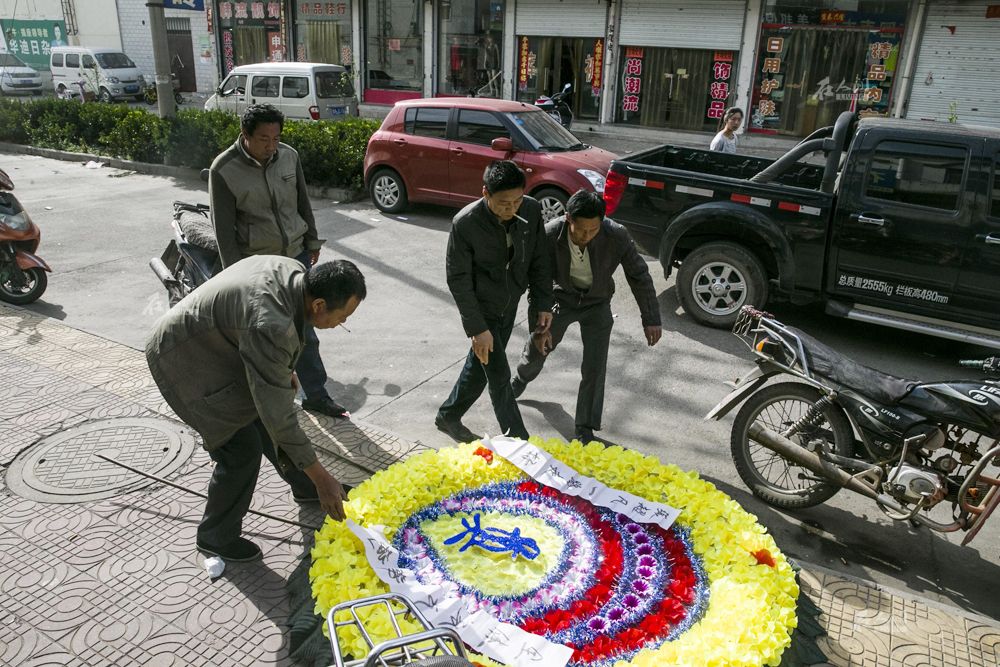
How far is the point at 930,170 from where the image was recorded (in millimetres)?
6188

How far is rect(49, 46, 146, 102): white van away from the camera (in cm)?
2427

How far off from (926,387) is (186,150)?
1262 cm

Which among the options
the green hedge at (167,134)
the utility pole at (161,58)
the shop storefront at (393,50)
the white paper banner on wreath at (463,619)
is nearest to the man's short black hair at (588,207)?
the white paper banner on wreath at (463,619)

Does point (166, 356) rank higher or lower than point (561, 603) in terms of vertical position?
higher

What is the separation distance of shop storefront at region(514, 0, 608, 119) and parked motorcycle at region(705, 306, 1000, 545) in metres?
16.4

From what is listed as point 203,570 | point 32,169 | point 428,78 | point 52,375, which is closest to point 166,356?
point 203,570

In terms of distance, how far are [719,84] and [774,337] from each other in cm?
1540

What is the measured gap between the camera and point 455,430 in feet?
16.7

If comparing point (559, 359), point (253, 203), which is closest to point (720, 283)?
point (559, 359)

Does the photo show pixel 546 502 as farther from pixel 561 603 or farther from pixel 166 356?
pixel 166 356

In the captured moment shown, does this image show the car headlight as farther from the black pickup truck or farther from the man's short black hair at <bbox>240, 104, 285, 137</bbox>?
the man's short black hair at <bbox>240, 104, 285, 137</bbox>

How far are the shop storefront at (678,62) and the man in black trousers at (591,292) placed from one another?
48.9ft

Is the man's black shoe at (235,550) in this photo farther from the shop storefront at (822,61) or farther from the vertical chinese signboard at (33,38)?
the vertical chinese signboard at (33,38)

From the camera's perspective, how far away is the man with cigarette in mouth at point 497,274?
14.2ft
